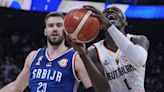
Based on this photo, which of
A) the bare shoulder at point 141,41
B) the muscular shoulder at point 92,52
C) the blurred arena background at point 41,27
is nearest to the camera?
the bare shoulder at point 141,41

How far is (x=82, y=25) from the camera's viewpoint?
3.23 metres

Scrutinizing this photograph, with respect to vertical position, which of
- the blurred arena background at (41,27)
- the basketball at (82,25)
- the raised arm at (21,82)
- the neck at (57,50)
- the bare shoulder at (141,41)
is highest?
the basketball at (82,25)

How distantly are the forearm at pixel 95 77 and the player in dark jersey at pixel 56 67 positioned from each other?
30cm

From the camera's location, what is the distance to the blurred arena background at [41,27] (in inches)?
395

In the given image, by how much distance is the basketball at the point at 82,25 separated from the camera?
3.22 meters

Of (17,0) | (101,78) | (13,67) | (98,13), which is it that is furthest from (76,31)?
(13,67)

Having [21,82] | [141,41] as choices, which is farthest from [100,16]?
[21,82]

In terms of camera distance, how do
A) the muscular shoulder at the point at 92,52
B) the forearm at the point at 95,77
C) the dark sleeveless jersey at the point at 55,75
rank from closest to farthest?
the forearm at the point at 95,77 → the dark sleeveless jersey at the point at 55,75 → the muscular shoulder at the point at 92,52

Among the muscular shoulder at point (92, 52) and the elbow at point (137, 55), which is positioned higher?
the elbow at point (137, 55)

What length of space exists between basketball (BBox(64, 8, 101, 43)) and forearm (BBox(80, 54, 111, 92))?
0.53ft

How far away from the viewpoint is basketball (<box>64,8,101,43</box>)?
3217 millimetres

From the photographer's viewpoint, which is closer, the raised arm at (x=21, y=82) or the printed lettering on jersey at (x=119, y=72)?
the printed lettering on jersey at (x=119, y=72)

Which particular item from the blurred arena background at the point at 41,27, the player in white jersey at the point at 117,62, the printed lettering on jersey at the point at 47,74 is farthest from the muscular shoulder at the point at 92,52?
the blurred arena background at the point at 41,27

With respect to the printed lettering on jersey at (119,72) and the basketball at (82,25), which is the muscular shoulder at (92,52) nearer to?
the printed lettering on jersey at (119,72)
